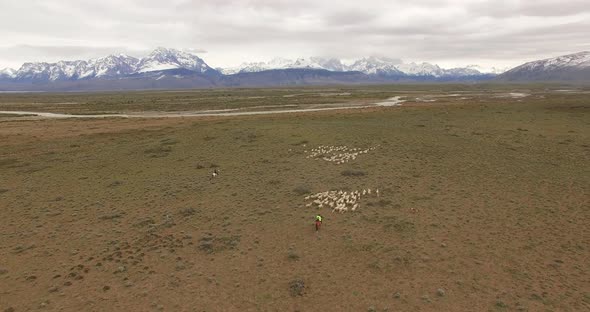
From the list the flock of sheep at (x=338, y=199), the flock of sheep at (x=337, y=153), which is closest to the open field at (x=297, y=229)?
the flock of sheep at (x=338, y=199)

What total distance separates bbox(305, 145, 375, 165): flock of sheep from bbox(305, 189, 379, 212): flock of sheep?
9888 mm

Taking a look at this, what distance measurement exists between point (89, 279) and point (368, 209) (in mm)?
19729

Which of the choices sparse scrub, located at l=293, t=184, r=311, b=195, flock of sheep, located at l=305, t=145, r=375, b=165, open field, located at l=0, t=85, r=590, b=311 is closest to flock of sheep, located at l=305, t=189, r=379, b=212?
open field, located at l=0, t=85, r=590, b=311

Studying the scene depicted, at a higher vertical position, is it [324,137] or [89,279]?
[324,137]

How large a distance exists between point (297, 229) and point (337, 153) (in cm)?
2068

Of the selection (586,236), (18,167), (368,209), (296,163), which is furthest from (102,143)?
(586,236)

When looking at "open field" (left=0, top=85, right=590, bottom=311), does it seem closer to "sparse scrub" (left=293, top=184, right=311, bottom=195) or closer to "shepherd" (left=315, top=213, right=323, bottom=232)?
"sparse scrub" (left=293, top=184, right=311, bottom=195)

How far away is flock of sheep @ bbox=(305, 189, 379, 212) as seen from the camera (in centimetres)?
2986

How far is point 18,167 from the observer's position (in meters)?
44.9

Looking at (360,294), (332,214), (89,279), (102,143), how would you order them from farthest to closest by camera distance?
(102,143)
(332,214)
(89,279)
(360,294)

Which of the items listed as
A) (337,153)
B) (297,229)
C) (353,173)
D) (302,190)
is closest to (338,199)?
(302,190)

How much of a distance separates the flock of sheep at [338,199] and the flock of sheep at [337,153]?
989cm

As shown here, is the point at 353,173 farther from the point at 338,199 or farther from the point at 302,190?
the point at 338,199

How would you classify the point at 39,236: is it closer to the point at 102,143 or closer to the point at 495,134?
the point at 102,143
